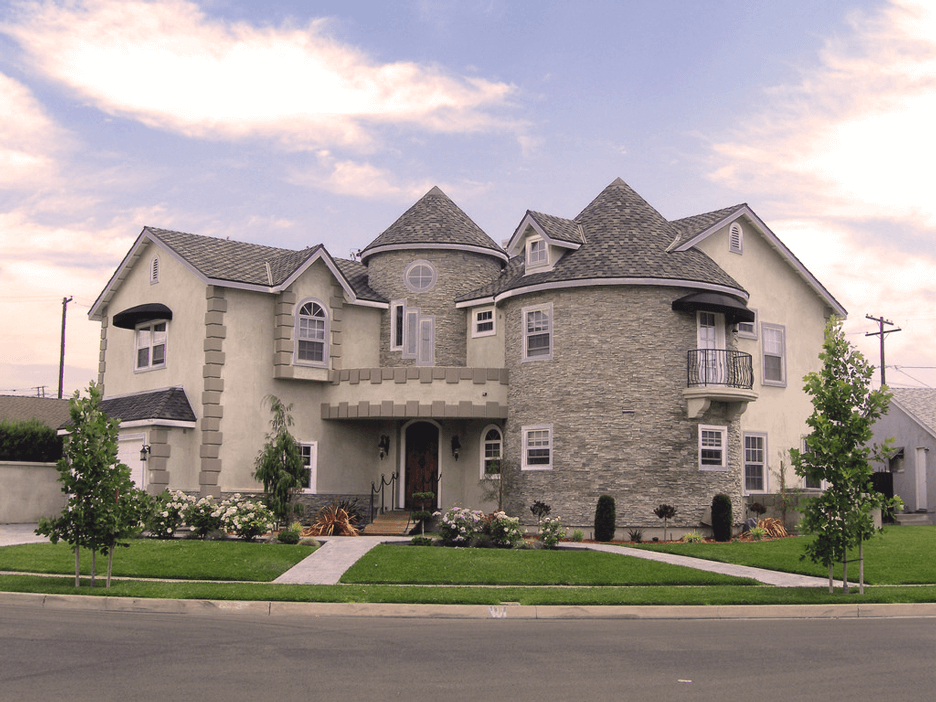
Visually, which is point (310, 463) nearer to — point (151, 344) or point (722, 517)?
point (151, 344)

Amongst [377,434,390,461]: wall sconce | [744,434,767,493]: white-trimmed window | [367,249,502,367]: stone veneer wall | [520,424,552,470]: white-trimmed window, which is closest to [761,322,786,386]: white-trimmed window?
[744,434,767,493]: white-trimmed window

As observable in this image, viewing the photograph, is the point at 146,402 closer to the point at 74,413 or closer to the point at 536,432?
the point at 536,432

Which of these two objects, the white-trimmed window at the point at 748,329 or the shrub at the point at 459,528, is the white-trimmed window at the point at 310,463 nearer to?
the shrub at the point at 459,528

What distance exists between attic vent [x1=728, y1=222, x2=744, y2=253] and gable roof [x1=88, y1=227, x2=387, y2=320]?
36.3ft

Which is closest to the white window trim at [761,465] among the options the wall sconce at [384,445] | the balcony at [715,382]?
the balcony at [715,382]

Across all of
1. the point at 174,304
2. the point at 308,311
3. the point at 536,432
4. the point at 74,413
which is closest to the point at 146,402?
the point at 174,304

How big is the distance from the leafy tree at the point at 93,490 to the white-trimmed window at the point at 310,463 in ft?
43.6

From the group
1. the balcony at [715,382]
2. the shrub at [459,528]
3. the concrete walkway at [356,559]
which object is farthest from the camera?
the balcony at [715,382]

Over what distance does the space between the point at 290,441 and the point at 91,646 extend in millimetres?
16855

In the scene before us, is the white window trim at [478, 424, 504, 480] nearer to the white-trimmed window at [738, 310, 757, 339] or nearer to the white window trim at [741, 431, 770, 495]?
the white window trim at [741, 431, 770, 495]

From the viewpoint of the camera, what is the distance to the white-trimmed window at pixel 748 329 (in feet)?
102

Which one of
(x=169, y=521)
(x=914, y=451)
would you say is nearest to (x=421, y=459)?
(x=169, y=521)

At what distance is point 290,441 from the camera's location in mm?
27391

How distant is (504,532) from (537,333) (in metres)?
7.34
